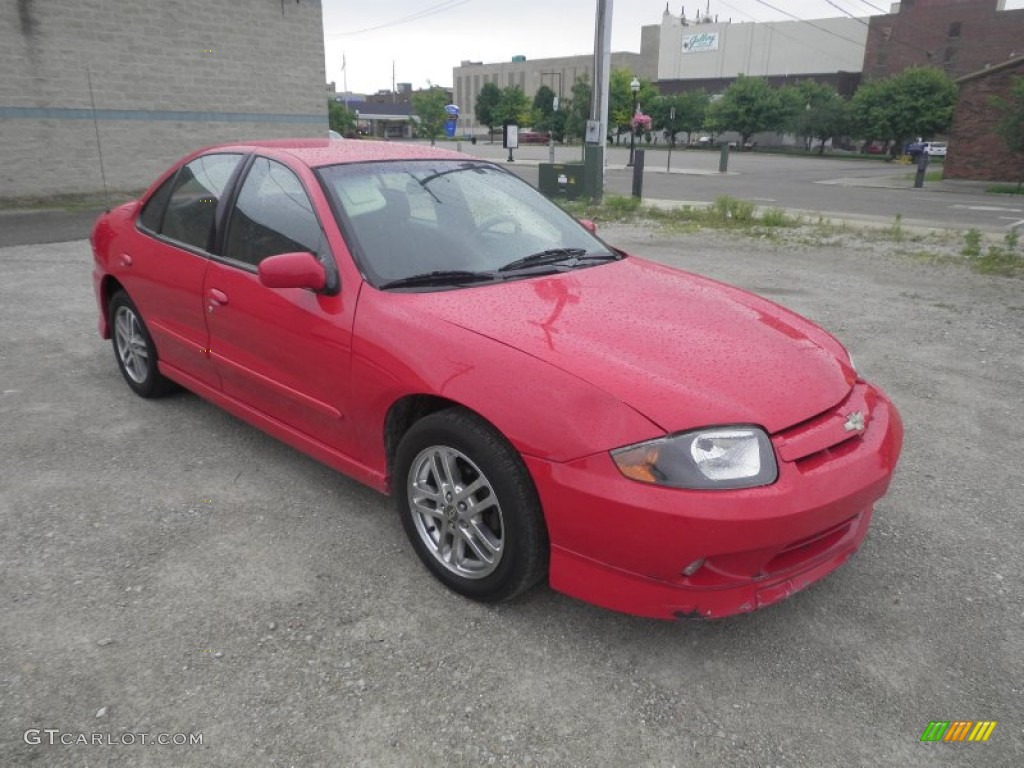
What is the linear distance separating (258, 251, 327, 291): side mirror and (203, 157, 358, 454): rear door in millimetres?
108

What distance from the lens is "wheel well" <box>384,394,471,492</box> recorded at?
2.80m

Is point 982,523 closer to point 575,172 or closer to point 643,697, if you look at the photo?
point 643,697

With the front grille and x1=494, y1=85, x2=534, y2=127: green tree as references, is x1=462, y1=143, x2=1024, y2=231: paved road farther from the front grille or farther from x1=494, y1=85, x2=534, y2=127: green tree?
x1=494, y1=85, x2=534, y2=127: green tree

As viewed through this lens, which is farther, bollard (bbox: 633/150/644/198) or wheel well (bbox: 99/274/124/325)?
bollard (bbox: 633/150/644/198)

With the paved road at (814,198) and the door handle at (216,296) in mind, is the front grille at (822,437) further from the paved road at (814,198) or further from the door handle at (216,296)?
the paved road at (814,198)

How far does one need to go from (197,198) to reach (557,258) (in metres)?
1.98

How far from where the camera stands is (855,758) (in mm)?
2131

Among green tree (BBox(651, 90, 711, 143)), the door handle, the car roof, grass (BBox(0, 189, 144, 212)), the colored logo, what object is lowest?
the colored logo

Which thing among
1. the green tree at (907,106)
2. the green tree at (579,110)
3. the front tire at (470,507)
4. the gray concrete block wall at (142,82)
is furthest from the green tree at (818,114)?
the front tire at (470,507)

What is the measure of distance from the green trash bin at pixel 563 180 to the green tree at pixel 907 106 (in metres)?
42.8

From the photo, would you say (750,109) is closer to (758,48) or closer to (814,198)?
(758,48)

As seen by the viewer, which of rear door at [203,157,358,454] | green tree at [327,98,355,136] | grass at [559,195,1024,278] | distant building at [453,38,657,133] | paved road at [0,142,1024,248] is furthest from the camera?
distant building at [453,38,657,133]

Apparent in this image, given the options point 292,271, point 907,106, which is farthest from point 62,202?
point 907,106

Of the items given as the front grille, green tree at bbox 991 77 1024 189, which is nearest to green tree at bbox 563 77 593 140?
green tree at bbox 991 77 1024 189
